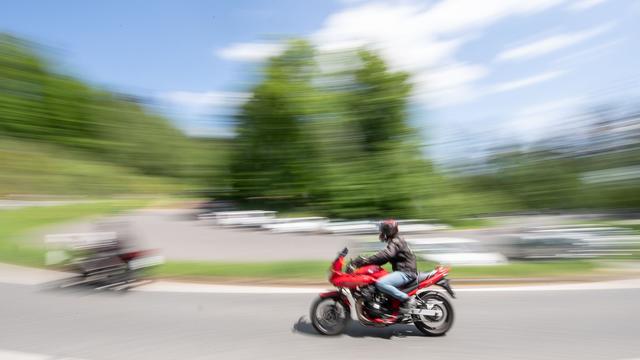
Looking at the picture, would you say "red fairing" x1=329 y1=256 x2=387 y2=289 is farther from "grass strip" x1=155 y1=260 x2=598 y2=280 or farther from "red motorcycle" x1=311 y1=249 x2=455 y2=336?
"grass strip" x1=155 y1=260 x2=598 y2=280

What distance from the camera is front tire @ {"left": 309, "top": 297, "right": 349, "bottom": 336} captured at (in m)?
6.37

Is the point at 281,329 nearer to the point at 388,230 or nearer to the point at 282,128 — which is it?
the point at 388,230

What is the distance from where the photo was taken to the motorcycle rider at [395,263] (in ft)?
20.6

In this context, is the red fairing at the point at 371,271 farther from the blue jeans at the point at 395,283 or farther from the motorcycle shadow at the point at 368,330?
the motorcycle shadow at the point at 368,330

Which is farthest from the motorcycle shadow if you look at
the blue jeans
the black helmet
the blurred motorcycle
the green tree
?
the green tree

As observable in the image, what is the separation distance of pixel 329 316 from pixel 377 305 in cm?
67

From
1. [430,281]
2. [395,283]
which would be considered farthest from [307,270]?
[430,281]

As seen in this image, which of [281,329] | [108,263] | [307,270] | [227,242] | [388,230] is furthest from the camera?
[227,242]

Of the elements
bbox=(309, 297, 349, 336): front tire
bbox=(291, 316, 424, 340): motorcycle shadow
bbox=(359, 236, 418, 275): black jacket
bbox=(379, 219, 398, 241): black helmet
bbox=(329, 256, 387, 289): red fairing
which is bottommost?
bbox=(291, 316, 424, 340): motorcycle shadow

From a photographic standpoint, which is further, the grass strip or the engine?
the grass strip

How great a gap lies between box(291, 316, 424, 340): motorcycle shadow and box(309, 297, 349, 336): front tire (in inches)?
5.2

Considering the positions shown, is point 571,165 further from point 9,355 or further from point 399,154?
point 9,355

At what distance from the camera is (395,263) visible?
6434mm

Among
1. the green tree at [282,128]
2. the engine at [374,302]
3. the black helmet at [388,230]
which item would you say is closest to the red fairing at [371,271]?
the engine at [374,302]
